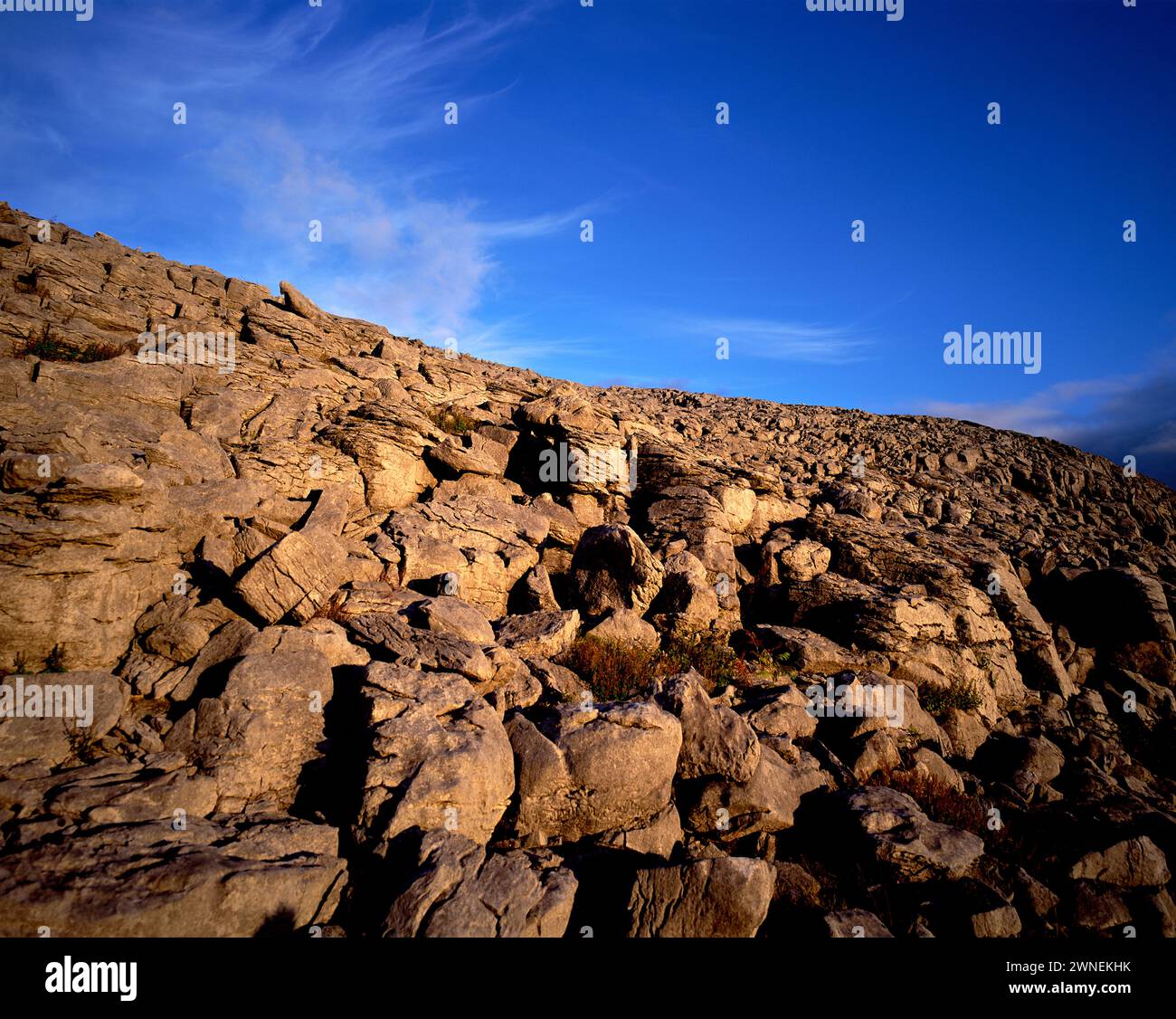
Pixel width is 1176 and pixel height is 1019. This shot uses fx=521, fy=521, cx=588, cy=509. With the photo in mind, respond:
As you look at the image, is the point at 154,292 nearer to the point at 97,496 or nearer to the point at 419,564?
the point at 97,496

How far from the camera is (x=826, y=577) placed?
1642 centimetres

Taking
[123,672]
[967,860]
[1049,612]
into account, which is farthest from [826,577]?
[123,672]

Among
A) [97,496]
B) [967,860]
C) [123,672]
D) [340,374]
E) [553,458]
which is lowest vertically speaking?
[967,860]

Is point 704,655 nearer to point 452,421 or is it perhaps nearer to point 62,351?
point 452,421

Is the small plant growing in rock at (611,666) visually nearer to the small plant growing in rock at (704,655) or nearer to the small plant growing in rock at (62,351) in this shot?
the small plant growing in rock at (704,655)

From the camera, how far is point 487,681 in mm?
9469

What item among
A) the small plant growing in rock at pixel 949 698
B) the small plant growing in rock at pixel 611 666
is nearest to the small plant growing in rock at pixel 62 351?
the small plant growing in rock at pixel 611 666

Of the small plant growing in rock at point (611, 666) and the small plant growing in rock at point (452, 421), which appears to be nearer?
the small plant growing in rock at point (611, 666)

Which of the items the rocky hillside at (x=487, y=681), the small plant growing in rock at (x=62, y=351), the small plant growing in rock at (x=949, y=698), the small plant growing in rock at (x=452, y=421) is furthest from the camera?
the small plant growing in rock at (x=452, y=421)

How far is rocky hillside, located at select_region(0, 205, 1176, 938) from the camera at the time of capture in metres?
6.29

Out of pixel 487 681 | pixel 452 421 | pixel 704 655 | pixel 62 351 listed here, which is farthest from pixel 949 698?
pixel 62 351

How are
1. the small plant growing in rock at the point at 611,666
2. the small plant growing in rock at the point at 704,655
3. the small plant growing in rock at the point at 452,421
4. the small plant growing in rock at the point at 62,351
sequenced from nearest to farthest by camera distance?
the small plant growing in rock at the point at 611,666 → the small plant growing in rock at the point at 704,655 → the small plant growing in rock at the point at 62,351 → the small plant growing in rock at the point at 452,421

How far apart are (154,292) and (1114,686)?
3753 centimetres

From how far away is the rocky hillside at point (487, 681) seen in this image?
6285mm
